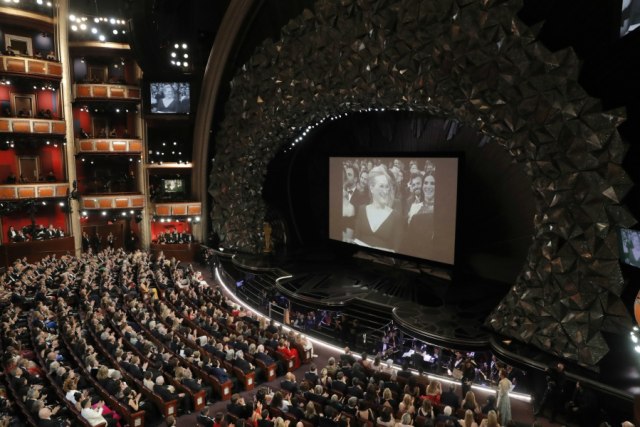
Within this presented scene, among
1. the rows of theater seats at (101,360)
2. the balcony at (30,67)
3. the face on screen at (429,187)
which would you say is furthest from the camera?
the balcony at (30,67)

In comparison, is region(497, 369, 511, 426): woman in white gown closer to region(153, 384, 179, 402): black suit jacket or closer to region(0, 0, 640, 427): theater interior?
region(0, 0, 640, 427): theater interior

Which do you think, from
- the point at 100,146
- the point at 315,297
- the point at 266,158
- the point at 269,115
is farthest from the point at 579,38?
the point at 100,146

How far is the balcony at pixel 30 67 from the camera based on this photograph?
24562 mm

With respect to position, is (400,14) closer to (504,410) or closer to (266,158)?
(266,158)

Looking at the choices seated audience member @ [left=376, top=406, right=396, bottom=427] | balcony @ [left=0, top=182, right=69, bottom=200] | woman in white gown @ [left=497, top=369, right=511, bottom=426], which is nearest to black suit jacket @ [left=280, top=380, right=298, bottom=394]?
seated audience member @ [left=376, top=406, right=396, bottom=427]

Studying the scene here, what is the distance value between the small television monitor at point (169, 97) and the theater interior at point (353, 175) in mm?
89

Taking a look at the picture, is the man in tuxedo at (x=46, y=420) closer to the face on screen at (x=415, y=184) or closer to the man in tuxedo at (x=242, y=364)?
the man in tuxedo at (x=242, y=364)

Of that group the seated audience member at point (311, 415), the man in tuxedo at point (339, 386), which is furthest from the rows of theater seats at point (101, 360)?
the seated audience member at point (311, 415)

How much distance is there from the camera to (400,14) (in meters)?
15.1

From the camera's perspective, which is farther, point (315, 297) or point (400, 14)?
point (315, 297)

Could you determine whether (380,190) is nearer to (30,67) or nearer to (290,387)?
(290,387)

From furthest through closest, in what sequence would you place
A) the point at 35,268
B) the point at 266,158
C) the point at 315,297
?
the point at 266,158
the point at 35,268
the point at 315,297

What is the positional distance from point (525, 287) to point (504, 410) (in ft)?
12.5

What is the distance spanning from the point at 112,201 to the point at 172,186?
4.26 m
